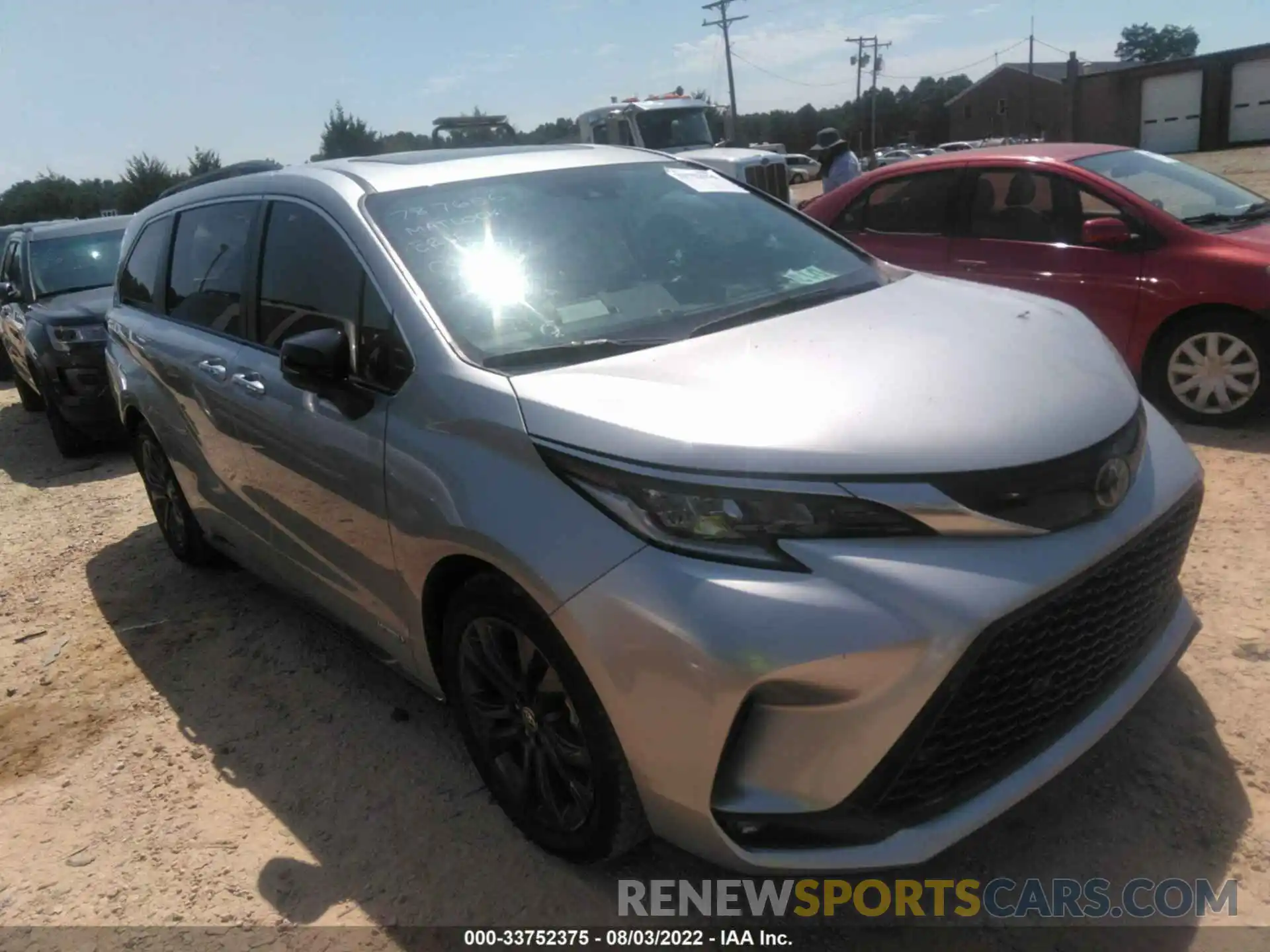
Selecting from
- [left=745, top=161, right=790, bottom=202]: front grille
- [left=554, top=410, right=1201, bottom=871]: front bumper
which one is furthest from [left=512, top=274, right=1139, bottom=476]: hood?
[left=745, top=161, right=790, bottom=202]: front grille

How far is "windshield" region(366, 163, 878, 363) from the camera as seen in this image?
2.75 m

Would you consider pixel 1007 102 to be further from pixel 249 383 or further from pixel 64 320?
pixel 249 383

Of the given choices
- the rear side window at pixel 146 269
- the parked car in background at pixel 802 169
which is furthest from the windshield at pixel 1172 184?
the parked car in background at pixel 802 169

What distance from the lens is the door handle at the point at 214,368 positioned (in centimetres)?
369

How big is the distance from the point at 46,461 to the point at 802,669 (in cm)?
827

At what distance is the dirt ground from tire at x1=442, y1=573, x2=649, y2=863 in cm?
18

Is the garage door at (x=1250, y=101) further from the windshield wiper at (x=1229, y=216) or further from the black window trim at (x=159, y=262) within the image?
the black window trim at (x=159, y=262)

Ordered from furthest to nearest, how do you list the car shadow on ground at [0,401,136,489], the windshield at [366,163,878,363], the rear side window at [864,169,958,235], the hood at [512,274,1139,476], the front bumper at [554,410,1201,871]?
the car shadow on ground at [0,401,136,489] → the rear side window at [864,169,958,235] → the windshield at [366,163,878,363] → the hood at [512,274,1139,476] → the front bumper at [554,410,1201,871]

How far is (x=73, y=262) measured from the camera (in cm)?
Answer: 922

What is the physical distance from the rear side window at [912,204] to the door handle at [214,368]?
448 centimetres

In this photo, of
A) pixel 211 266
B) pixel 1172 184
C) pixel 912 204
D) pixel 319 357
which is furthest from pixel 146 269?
pixel 1172 184

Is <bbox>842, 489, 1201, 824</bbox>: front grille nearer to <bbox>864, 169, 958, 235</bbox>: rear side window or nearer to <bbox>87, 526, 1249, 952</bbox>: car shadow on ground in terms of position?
<bbox>87, 526, 1249, 952</bbox>: car shadow on ground

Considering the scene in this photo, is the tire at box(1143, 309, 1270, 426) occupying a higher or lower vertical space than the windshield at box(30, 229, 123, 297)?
lower

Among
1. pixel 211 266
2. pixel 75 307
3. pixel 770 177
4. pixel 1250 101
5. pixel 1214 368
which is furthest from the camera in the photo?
pixel 1250 101
